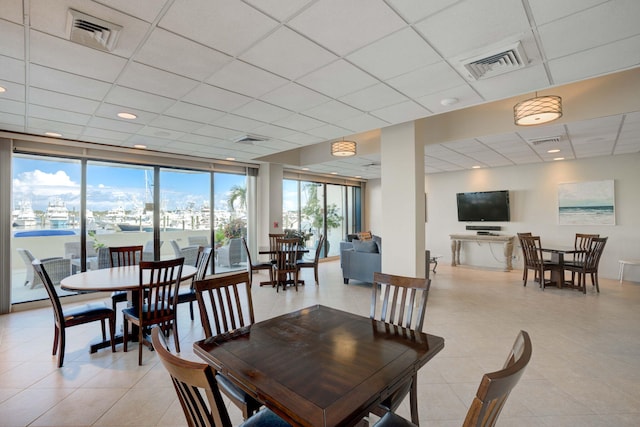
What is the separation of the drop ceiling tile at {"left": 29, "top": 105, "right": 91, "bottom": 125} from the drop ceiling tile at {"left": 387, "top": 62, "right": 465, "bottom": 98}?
3831 mm

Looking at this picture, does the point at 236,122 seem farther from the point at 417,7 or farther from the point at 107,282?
the point at 417,7

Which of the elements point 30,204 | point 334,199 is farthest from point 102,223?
point 334,199

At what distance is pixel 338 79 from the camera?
2.85m

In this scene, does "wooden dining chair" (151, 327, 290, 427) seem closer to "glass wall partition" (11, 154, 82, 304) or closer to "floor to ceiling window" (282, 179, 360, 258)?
"glass wall partition" (11, 154, 82, 304)

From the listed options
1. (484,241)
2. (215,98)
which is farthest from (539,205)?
(215,98)

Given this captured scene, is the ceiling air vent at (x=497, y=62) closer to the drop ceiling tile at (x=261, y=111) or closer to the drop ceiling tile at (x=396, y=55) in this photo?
the drop ceiling tile at (x=396, y=55)

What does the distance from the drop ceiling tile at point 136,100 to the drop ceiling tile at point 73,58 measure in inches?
12.2

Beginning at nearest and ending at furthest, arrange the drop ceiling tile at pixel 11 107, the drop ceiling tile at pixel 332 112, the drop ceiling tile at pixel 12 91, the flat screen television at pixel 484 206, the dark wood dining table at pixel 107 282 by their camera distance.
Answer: the drop ceiling tile at pixel 12 91
the dark wood dining table at pixel 107 282
the drop ceiling tile at pixel 11 107
the drop ceiling tile at pixel 332 112
the flat screen television at pixel 484 206

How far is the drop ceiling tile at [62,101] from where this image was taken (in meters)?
3.08

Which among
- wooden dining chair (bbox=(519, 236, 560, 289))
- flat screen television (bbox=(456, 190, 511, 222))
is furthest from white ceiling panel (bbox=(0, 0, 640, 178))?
flat screen television (bbox=(456, 190, 511, 222))

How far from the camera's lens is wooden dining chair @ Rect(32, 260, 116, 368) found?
289cm

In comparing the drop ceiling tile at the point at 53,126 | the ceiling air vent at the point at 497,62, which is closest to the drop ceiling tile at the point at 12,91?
the drop ceiling tile at the point at 53,126

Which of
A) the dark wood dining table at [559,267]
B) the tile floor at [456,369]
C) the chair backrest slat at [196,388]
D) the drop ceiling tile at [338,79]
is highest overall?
the drop ceiling tile at [338,79]

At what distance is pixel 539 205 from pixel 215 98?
7.99 meters
